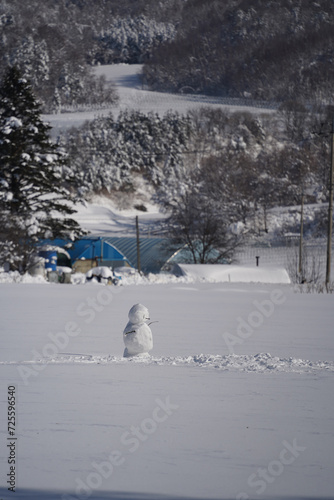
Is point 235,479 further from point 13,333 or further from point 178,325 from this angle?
point 178,325

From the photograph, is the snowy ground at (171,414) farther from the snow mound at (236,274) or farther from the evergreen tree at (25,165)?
the snow mound at (236,274)

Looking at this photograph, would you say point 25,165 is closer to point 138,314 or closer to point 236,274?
point 236,274

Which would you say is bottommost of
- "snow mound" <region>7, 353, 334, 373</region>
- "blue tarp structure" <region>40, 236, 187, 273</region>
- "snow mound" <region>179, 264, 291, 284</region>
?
"blue tarp structure" <region>40, 236, 187, 273</region>

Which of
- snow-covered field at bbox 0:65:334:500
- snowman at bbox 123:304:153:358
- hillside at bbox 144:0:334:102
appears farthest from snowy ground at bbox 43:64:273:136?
snowman at bbox 123:304:153:358

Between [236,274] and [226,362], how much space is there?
2129 centimetres

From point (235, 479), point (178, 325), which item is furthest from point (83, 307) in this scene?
point (235, 479)

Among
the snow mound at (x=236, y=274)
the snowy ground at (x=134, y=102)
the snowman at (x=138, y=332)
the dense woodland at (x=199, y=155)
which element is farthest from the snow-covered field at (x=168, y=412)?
the snowy ground at (x=134, y=102)

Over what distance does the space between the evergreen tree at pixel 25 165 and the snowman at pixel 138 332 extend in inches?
762

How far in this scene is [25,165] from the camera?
27375 millimetres

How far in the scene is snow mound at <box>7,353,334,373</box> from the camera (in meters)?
7.03

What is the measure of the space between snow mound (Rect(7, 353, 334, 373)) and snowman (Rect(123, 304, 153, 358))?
0.45 ft

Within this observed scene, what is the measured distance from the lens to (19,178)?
90.1 ft

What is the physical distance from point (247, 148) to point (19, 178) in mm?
56530

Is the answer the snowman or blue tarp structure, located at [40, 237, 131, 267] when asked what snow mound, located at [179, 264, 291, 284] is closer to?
blue tarp structure, located at [40, 237, 131, 267]
